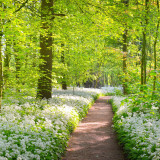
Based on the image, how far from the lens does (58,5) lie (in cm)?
1208

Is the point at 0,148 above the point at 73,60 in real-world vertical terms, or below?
below

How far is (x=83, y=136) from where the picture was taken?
8.91 m

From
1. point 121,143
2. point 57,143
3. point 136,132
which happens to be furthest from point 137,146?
point 57,143

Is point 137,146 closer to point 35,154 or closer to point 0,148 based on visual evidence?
point 35,154

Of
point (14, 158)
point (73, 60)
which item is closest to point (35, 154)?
point (14, 158)

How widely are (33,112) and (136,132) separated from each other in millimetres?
4917

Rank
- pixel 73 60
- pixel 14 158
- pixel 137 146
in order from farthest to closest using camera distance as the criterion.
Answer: pixel 73 60, pixel 137 146, pixel 14 158

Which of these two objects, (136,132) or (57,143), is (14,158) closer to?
(57,143)

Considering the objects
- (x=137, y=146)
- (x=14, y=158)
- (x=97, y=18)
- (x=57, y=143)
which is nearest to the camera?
(x=14, y=158)

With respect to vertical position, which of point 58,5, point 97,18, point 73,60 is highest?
point 58,5

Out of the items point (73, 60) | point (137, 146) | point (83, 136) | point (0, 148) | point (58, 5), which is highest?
point (58, 5)

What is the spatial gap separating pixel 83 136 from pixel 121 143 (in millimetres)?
2053

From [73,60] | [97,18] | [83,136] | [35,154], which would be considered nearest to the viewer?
[35,154]

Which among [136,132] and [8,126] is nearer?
[8,126]
